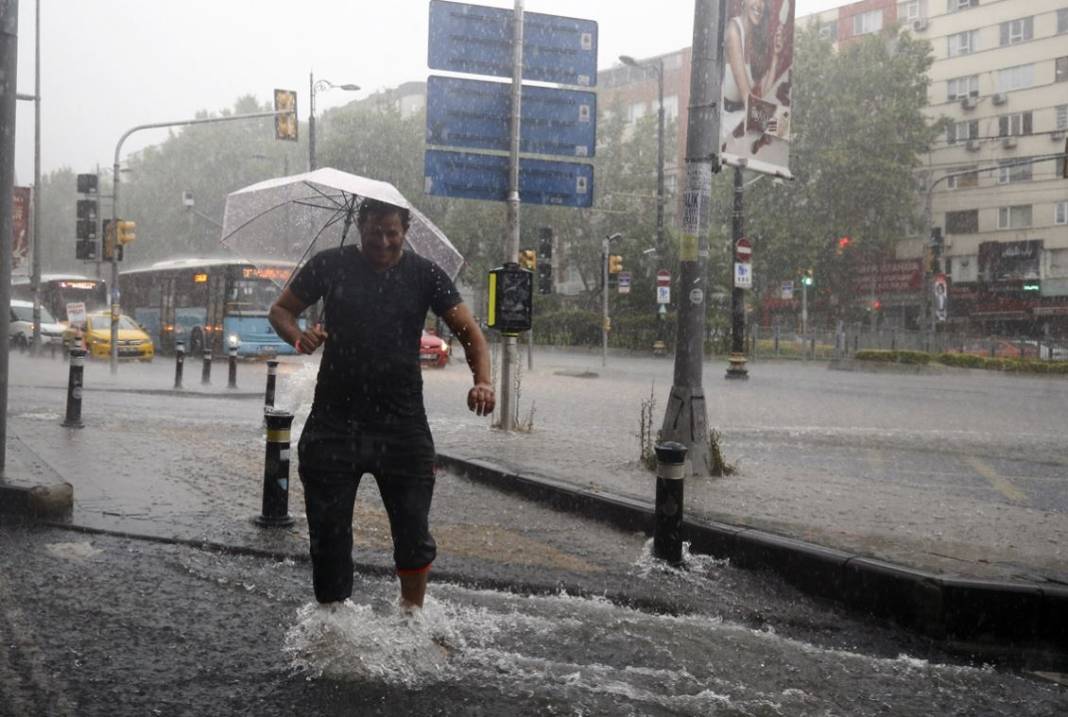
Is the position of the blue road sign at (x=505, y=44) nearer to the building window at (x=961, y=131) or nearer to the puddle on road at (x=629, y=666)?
the puddle on road at (x=629, y=666)

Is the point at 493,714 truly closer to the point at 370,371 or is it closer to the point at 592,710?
the point at 592,710

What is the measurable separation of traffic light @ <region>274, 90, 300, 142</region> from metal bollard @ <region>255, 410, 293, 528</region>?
2157 centimetres

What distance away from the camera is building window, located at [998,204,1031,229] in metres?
53.7

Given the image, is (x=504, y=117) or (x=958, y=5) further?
(x=958, y=5)

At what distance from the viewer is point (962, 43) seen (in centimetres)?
5681

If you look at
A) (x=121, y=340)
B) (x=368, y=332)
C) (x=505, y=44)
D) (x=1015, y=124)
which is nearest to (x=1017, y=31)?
(x=1015, y=124)

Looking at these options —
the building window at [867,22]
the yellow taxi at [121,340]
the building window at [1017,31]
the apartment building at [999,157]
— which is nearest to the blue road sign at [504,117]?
the yellow taxi at [121,340]

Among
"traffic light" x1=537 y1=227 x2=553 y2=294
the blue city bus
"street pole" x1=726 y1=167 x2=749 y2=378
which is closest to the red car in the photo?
the blue city bus

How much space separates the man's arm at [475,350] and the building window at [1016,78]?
56.5 m

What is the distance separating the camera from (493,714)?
12.5 feet

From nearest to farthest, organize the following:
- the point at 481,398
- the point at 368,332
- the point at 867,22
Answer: the point at 368,332 < the point at 481,398 < the point at 867,22

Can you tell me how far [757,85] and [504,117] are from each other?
3850 mm

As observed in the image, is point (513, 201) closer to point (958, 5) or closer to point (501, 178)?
point (501, 178)

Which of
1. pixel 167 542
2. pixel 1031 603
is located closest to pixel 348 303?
pixel 167 542
